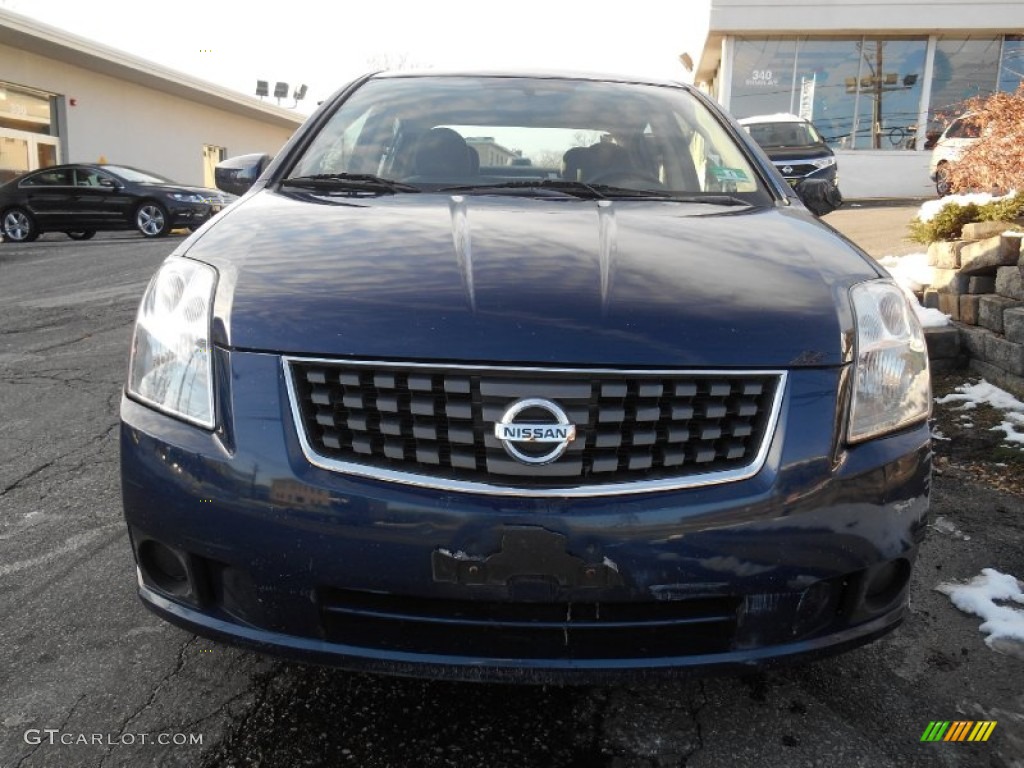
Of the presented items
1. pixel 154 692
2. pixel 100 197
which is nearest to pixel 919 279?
pixel 154 692

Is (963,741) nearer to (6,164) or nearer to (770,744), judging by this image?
(770,744)

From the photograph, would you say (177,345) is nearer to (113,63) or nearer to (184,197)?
(184,197)

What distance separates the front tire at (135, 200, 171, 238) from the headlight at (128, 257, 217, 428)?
48.9 ft

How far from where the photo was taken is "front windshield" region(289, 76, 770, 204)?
2.79 m

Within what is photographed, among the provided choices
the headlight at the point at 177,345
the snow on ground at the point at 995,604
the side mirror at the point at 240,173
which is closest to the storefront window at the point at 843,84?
the side mirror at the point at 240,173

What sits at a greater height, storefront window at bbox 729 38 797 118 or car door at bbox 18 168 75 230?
storefront window at bbox 729 38 797 118

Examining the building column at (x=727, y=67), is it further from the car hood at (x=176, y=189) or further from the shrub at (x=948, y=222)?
the shrub at (x=948, y=222)

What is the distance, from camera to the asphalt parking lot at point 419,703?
1827mm

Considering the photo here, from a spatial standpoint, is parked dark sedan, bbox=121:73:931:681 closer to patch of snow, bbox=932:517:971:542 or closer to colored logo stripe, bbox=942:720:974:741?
colored logo stripe, bbox=942:720:974:741

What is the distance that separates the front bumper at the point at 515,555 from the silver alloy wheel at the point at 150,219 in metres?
15.3

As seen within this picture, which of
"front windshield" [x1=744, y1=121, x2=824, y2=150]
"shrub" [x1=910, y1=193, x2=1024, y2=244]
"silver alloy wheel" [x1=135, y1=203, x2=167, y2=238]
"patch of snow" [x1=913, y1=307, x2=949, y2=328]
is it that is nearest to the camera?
"patch of snow" [x1=913, y1=307, x2=949, y2=328]

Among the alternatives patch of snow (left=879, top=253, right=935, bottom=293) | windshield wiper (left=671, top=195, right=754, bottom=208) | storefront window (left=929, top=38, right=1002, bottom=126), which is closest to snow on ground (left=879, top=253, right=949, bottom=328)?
patch of snow (left=879, top=253, right=935, bottom=293)

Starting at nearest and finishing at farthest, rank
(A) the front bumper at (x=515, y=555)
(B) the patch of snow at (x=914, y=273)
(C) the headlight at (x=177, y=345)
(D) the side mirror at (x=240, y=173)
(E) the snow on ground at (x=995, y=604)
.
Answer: (A) the front bumper at (x=515, y=555)
(C) the headlight at (x=177, y=345)
(E) the snow on ground at (x=995, y=604)
(D) the side mirror at (x=240, y=173)
(B) the patch of snow at (x=914, y=273)

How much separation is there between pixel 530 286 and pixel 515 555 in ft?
1.85
